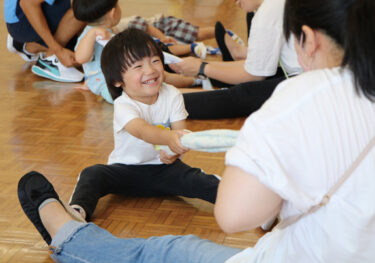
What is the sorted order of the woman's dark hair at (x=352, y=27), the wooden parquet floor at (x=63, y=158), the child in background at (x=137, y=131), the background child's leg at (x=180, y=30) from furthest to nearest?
the background child's leg at (x=180, y=30) → the child in background at (x=137, y=131) → the wooden parquet floor at (x=63, y=158) → the woman's dark hair at (x=352, y=27)

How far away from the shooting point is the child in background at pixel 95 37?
294 cm

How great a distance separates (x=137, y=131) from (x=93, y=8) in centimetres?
141

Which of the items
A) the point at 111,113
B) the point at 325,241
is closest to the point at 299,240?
the point at 325,241

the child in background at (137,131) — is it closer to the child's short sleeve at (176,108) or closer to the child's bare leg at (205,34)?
the child's short sleeve at (176,108)

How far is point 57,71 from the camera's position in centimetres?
A: 327

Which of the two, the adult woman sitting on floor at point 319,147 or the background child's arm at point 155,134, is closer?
the adult woman sitting on floor at point 319,147

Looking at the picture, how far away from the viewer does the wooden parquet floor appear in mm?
1716

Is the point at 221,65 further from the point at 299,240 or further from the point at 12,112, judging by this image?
the point at 299,240

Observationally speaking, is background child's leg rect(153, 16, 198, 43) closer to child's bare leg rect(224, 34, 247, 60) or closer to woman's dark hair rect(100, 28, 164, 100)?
child's bare leg rect(224, 34, 247, 60)

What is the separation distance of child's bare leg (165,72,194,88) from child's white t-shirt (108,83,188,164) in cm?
105

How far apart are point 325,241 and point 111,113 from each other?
1956mm

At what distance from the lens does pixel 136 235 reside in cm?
171

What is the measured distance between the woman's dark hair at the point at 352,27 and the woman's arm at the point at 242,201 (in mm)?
213

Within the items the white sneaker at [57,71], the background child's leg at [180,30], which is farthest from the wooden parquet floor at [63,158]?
the background child's leg at [180,30]
